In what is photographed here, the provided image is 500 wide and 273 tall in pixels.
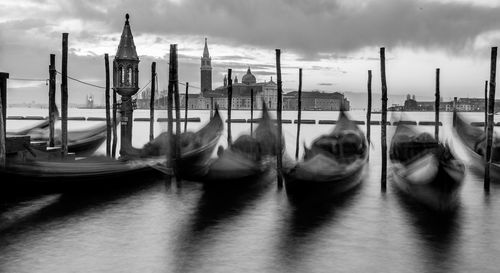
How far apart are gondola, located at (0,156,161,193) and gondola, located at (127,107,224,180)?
1286 millimetres

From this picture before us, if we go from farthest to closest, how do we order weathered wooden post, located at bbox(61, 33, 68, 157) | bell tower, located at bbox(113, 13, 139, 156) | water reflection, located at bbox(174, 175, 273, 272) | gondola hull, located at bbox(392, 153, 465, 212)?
bell tower, located at bbox(113, 13, 139, 156) → weathered wooden post, located at bbox(61, 33, 68, 157) → gondola hull, located at bbox(392, 153, 465, 212) → water reflection, located at bbox(174, 175, 273, 272)

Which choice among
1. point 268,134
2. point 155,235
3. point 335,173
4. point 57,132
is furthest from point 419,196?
point 57,132

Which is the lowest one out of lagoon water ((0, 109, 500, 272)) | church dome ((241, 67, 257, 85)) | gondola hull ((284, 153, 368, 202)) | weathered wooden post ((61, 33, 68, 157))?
lagoon water ((0, 109, 500, 272))

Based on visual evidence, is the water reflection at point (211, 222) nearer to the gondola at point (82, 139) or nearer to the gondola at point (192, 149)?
the gondola at point (192, 149)

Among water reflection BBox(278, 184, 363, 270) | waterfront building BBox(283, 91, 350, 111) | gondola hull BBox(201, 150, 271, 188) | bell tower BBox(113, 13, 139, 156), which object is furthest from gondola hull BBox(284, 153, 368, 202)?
waterfront building BBox(283, 91, 350, 111)

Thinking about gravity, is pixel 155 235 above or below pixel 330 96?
below

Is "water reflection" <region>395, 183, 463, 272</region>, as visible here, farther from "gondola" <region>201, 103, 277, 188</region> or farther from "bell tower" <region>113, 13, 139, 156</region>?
"bell tower" <region>113, 13, 139, 156</region>

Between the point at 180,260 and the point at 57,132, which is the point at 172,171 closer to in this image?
the point at 180,260

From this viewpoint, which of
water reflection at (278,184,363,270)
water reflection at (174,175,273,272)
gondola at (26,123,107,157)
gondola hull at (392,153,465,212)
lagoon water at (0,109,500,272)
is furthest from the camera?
gondola at (26,123,107,157)

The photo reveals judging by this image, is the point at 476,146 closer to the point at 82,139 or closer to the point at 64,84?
the point at 64,84

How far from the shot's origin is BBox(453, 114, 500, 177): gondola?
47.6 feet

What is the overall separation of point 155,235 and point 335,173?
4.65m

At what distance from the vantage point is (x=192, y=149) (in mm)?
14852

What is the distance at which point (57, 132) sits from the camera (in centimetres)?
2147
